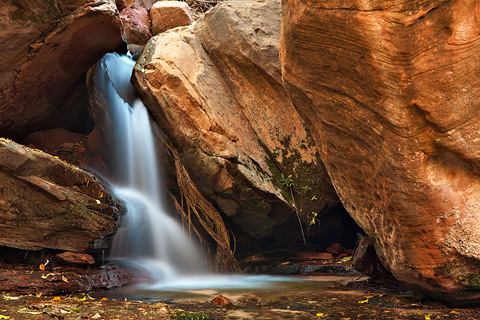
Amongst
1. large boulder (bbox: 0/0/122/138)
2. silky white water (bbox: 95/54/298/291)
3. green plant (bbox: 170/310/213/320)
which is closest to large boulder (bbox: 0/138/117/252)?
silky white water (bbox: 95/54/298/291)

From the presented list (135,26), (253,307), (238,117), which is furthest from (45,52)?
(253,307)

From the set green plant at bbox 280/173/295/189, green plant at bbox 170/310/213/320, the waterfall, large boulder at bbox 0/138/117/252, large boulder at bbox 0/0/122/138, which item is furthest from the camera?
green plant at bbox 280/173/295/189

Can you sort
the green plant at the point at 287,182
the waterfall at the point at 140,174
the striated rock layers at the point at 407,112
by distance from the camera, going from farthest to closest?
the green plant at the point at 287,182 → the waterfall at the point at 140,174 → the striated rock layers at the point at 407,112

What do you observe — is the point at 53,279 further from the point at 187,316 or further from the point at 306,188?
the point at 306,188

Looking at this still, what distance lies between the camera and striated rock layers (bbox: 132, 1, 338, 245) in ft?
24.1

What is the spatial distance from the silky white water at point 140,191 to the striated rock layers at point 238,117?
2.07ft

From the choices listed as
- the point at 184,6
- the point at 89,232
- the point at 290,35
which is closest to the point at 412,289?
the point at 290,35

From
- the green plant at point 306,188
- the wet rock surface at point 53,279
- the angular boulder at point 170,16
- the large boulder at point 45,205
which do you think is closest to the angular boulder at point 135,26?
the angular boulder at point 170,16

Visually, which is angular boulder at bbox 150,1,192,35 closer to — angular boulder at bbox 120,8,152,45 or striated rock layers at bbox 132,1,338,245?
angular boulder at bbox 120,8,152,45

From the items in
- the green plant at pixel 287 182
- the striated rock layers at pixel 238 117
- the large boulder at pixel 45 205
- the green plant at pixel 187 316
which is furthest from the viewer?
the green plant at pixel 287 182

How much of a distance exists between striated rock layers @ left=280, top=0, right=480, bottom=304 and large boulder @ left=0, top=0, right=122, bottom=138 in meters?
4.16

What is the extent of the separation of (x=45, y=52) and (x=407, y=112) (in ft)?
20.1

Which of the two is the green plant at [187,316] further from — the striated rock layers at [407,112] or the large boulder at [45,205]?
the large boulder at [45,205]

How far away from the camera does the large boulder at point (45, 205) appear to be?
549 centimetres
